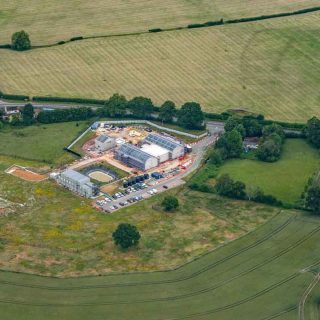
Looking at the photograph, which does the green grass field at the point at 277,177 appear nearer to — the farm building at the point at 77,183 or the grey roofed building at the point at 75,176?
the farm building at the point at 77,183

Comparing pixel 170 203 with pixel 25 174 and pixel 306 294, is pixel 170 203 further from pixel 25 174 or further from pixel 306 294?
pixel 306 294

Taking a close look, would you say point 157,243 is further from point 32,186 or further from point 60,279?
point 32,186

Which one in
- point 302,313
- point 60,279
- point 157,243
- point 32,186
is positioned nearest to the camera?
point 302,313

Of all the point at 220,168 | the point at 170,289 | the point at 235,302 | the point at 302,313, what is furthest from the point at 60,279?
the point at 220,168

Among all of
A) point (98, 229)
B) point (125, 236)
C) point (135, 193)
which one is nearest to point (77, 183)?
point (135, 193)

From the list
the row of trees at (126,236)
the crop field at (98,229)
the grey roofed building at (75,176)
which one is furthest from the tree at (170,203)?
the grey roofed building at (75,176)

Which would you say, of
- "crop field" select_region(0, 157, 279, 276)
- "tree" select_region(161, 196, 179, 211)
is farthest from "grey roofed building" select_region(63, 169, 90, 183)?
"tree" select_region(161, 196, 179, 211)
